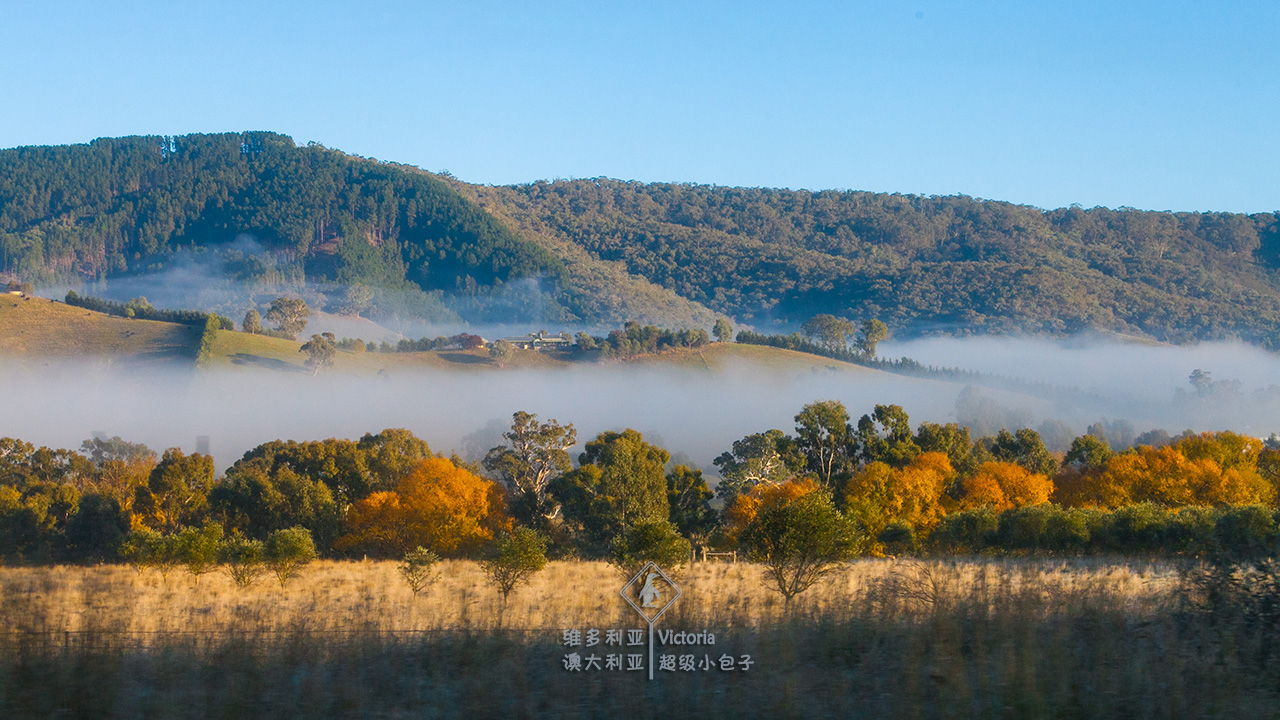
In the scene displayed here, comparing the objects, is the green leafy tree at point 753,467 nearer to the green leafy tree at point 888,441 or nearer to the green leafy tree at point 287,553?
the green leafy tree at point 888,441

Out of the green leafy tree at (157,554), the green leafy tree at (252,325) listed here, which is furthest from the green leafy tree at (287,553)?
the green leafy tree at (252,325)

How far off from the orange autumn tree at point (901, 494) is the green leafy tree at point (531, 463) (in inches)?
755

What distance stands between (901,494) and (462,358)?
145 metres

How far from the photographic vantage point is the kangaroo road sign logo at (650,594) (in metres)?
12.2

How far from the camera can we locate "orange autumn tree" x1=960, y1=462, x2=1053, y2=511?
5719 cm

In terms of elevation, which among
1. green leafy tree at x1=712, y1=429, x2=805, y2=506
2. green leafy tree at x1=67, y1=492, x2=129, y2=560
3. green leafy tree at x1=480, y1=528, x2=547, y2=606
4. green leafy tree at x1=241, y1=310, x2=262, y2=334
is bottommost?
green leafy tree at x1=67, y1=492, x2=129, y2=560

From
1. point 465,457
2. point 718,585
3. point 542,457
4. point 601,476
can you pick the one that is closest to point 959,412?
point 465,457

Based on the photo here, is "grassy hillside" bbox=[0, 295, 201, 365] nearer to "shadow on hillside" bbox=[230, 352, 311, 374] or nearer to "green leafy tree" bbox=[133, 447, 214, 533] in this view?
"shadow on hillside" bbox=[230, 352, 311, 374]

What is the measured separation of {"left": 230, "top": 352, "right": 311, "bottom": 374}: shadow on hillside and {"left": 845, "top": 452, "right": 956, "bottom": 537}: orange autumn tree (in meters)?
130

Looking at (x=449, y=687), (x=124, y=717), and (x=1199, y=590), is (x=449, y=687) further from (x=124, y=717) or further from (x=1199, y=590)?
(x=1199, y=590)

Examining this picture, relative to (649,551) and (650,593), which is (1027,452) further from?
(650,593)

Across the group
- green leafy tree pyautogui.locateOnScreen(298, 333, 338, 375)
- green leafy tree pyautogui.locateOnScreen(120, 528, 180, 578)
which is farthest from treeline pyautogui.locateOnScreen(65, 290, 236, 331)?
green leafy tree pyautogui.locateOnScreen(120, 528, 180, 578)

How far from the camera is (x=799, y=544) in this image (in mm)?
16391

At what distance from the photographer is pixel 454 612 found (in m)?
14.0
